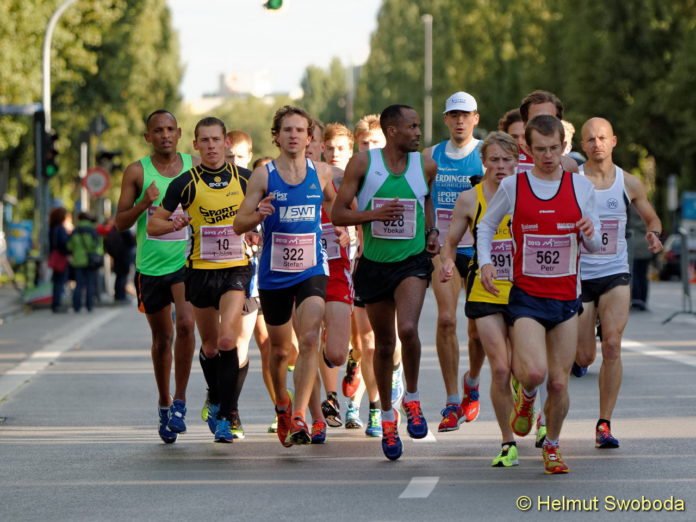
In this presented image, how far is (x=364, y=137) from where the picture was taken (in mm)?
12430

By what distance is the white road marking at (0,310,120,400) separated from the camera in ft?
52.8

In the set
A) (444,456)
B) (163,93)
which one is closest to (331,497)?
(444,456)

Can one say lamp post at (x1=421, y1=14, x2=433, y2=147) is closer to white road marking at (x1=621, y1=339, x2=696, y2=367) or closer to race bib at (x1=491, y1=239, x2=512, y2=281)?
white road marking at (x1=621, y1=339, x2=696, y2=367)

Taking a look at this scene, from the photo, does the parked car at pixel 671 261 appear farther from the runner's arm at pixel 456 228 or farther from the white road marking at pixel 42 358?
the runner's arm at pixel 456 228

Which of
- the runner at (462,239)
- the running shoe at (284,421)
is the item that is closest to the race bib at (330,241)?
the runner at (462,239)

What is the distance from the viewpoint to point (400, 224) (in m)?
10.3

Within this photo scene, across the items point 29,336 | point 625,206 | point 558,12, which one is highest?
point 558,12

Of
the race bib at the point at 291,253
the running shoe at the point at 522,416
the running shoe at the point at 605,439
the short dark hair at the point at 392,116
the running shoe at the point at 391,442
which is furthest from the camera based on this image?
the running shoe at the point at 605,439

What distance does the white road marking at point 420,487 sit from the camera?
8.80 m

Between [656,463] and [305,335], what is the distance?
218 centimetres

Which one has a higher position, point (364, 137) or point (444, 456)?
point (364, 137)

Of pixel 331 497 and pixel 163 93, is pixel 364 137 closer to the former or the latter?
pixel 331 497

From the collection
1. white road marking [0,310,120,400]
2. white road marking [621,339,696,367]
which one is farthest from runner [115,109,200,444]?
white road marking [621,339,696,367]

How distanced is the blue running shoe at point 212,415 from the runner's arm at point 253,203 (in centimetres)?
139
